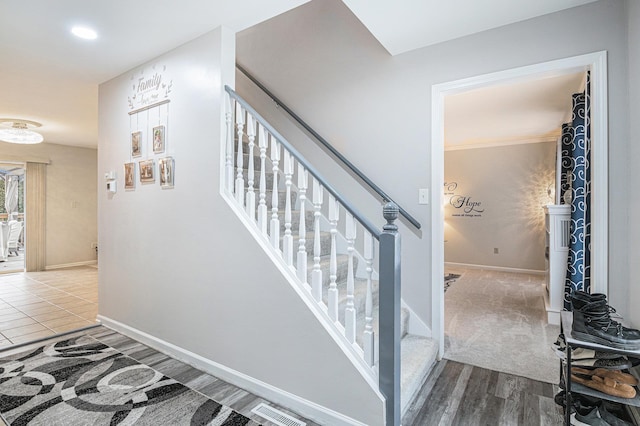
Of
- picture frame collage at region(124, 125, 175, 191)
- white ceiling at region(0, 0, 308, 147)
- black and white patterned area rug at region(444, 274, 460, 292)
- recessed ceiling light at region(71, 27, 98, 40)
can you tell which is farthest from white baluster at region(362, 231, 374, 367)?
black and white patterned area rug at region(444, 274, 460, 292)

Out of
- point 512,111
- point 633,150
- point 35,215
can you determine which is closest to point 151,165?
point 633,150

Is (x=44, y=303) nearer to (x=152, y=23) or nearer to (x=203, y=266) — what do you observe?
(x=203, y=266)

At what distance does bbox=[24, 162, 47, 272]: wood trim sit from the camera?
19.8 ft

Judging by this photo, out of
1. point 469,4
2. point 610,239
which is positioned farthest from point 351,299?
point 469,4

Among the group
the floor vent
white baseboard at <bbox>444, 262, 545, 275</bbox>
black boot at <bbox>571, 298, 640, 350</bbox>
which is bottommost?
the floor vent

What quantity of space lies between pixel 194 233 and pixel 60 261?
6055mm

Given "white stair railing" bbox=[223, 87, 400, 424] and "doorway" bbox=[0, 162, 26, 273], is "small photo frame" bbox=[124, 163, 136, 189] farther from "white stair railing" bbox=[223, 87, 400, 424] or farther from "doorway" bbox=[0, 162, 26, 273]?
"doorway" bbox=[0, 162, 26, 273]

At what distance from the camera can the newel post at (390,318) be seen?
5.29ft

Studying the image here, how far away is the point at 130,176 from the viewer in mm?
2979

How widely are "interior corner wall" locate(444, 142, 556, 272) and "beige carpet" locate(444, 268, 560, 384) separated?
3.67ft

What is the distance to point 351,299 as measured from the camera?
1.75 m

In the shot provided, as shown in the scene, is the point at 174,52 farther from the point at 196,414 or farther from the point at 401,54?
the point at 196,414

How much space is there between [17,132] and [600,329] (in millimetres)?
6280

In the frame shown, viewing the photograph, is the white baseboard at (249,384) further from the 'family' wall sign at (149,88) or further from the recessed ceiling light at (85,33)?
the recessed ceiling light at (85,33)
